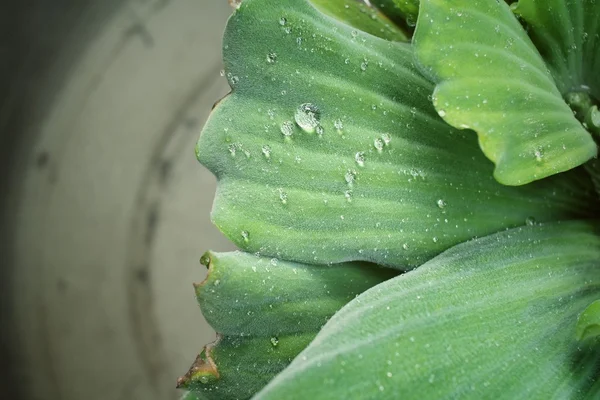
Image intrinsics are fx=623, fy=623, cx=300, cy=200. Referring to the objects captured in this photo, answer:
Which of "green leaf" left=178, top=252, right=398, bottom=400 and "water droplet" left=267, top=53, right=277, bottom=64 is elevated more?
"water droplet" left=267, top=53, right=277, bottom=64

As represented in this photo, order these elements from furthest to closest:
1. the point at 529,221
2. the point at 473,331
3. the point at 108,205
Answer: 1. the point at 108,205
2. the point at 529,221
3. the point at 473,331

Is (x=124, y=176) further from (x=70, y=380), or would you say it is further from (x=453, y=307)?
(x=453, y=307)

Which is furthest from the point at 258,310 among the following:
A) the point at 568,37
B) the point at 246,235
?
the point at 568,37

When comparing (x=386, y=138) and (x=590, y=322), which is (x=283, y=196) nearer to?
(x=386, y=138)

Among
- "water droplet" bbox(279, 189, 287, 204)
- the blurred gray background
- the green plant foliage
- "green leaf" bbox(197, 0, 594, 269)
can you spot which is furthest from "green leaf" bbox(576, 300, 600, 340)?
the blurred gray background

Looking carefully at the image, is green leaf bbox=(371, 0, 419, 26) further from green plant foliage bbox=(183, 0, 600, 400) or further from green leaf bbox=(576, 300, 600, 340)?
green leaf bbox=(576, 300, 600, 340)

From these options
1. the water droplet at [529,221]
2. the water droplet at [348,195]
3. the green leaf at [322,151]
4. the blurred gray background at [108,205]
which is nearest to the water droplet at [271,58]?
the green leaf at [322,151]

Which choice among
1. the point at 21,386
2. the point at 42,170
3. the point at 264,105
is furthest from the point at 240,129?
the point at 21,386
